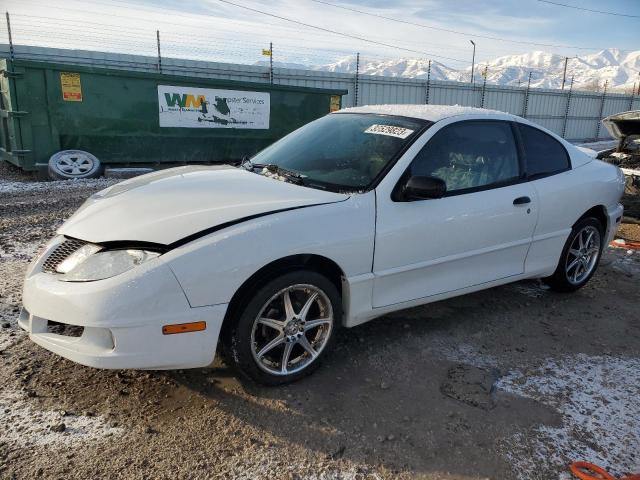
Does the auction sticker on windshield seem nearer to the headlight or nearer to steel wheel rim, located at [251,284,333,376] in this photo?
steel wheel rim, located at [251,284,333,376]

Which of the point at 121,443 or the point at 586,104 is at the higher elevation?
the point at 586,104

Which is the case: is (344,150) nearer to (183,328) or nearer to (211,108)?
(183,328)

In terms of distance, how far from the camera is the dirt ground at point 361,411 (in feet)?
7.79

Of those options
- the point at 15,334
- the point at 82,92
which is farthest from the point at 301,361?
the point at 82,92

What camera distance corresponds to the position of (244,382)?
297cm

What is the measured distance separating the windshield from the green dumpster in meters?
6.61

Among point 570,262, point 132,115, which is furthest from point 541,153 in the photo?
point 132,115

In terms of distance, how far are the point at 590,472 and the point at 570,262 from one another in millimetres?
2508

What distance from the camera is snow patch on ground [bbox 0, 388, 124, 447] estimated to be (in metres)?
2.43

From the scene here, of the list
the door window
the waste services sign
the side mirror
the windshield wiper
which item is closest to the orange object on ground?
the side mirror

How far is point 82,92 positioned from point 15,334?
692cm

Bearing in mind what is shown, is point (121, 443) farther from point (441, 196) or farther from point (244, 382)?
point (441, 196)

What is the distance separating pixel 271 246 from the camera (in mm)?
2662

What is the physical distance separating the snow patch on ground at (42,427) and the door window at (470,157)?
2290mm
